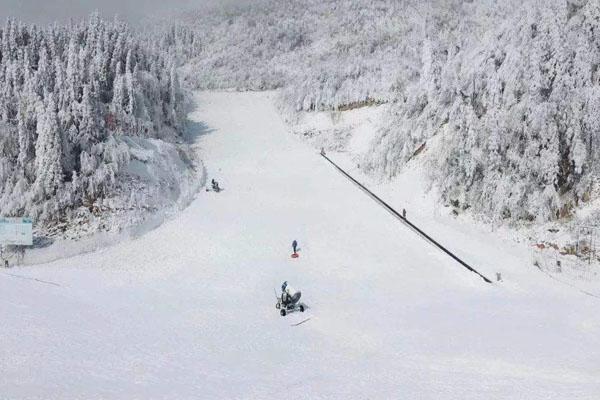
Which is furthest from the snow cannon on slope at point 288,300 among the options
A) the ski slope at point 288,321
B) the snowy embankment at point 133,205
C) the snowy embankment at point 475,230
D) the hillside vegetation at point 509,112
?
the snowy embankment at point 133,205

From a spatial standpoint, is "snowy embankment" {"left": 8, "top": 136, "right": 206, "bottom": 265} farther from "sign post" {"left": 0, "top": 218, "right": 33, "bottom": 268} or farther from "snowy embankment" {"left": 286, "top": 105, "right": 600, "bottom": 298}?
"snowy embankment" {"left": 286, "top": 105, "right": 600, "bottom": 298}

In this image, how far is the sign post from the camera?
30172 millimetres

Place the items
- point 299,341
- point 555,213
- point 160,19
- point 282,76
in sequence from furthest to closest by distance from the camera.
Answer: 1. point 160,19
2. point 282,76
3. point 555,213
4. point 299,341

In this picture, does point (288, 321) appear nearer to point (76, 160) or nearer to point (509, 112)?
point (509, 112)

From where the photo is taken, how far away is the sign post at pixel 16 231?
30172mm

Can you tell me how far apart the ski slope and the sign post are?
1.66m

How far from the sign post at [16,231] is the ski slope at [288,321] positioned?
166cm

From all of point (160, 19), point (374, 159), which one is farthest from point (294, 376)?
point (160, 19)

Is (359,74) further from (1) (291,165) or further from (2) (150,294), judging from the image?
(2) (150,294)

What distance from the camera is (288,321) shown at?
19.5m

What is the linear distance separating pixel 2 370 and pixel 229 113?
73.6 m

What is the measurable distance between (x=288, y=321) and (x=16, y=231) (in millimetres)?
18805

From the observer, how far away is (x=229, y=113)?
84.8 meters

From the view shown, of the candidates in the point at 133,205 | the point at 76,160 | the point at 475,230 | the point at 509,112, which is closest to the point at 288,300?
the point at 475,230
